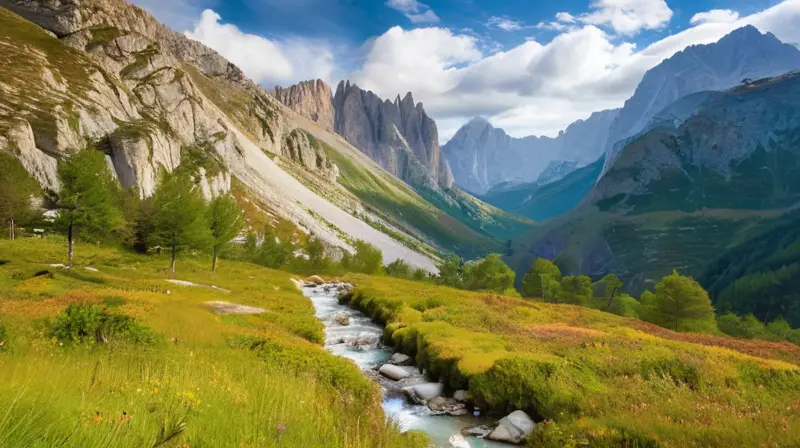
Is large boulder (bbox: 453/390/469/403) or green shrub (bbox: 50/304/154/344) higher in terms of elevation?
green shrub (bbox: 50/304/154/344)

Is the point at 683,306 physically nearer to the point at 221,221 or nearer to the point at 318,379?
the point at 318,379

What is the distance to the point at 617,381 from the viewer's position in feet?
62.2

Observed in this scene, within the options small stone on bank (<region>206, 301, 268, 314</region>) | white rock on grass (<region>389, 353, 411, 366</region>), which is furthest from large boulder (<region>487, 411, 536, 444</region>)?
small stone on bank (<region>206, 301, 268, 314</region>)

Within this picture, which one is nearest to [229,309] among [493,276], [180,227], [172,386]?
[180,227]

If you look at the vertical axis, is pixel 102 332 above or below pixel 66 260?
above

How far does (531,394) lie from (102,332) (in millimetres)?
16900

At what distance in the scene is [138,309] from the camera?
2080 centimetres

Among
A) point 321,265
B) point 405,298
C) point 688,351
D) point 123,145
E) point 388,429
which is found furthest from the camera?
point 321,265

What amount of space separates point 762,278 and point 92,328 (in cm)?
20537

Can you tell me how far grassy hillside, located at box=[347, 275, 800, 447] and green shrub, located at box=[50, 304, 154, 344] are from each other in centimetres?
1443

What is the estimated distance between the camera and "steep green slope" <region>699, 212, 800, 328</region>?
149 metres

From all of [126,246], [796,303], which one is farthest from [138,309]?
[796,303]

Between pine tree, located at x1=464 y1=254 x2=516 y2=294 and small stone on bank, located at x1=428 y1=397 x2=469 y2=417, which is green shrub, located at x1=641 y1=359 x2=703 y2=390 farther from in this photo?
pine tree, located at x1=464 y1=254 x2=516 y2=294

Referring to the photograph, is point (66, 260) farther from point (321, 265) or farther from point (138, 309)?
point (321, 265)
